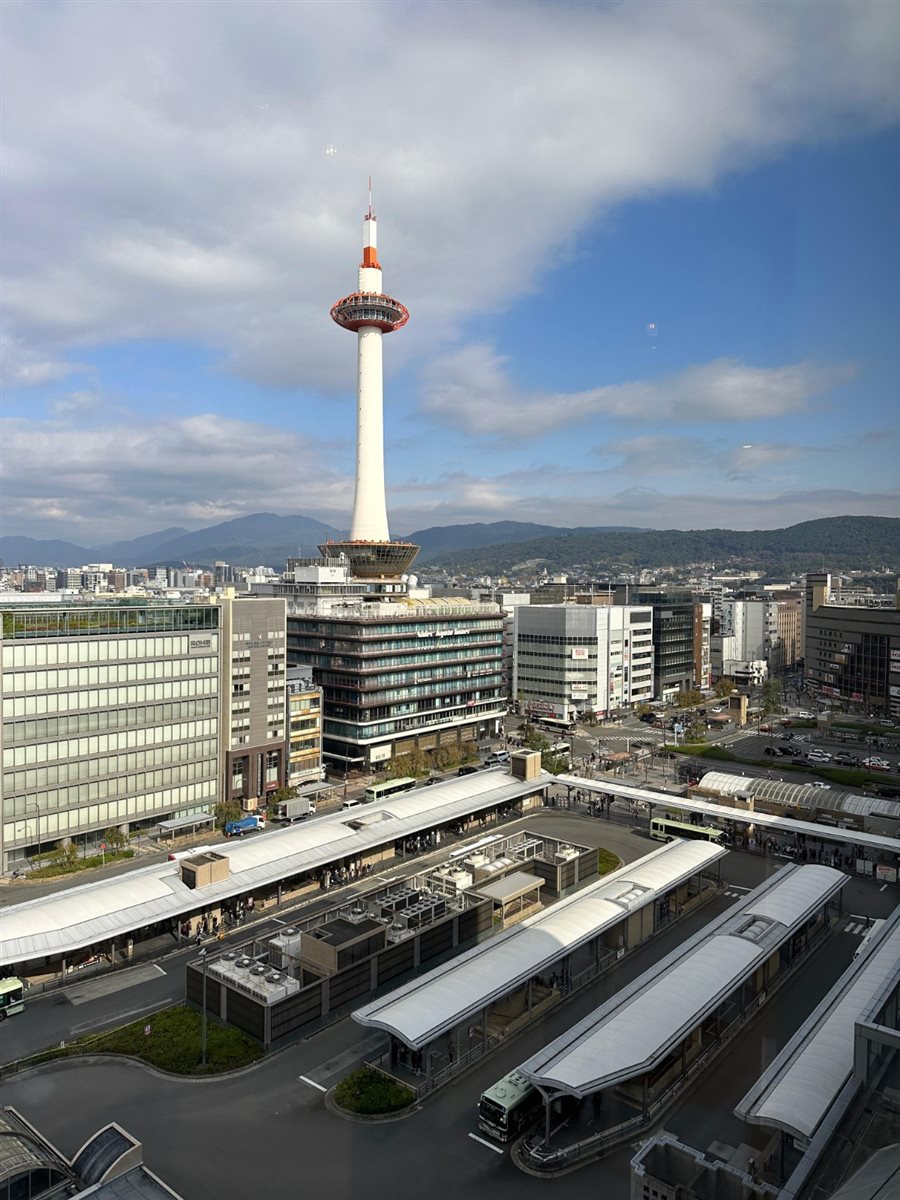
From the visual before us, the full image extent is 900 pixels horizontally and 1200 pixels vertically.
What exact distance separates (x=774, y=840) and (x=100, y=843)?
28103 millimetres

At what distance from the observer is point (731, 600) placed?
9469cm

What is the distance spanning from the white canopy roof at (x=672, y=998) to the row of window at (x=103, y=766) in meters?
23.9

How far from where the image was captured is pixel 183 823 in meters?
34.5

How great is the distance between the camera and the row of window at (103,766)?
102 feet

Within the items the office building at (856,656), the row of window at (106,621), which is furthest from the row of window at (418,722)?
the office building at (856,656)

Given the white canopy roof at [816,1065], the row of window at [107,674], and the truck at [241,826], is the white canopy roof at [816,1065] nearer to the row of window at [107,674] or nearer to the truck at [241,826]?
the truck at [241,826]

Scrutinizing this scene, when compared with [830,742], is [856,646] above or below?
above

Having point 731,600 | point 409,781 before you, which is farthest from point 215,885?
point 731,600

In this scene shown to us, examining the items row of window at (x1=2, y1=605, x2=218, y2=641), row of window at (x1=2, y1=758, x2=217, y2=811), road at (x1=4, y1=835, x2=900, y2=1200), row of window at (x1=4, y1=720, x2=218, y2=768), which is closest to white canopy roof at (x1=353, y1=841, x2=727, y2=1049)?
road at (x1=4, y1=835, x2=900, y2=1200)

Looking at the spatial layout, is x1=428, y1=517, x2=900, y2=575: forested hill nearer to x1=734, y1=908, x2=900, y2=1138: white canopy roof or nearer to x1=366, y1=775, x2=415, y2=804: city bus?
x1=734, y1=908, x2=900, y2=1138: white canopy roof

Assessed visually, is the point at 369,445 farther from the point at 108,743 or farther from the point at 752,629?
the point at 752,629

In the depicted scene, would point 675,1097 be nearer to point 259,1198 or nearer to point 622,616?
point 259,1198

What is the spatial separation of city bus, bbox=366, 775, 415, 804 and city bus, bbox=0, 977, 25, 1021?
66.7 feet

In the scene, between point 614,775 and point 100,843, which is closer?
point 100,843
